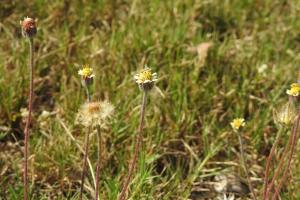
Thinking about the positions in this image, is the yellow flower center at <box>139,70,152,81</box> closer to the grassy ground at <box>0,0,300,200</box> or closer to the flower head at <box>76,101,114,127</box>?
the flower head at <box>76,101,114,127</box>

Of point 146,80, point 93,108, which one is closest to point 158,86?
point 93,108

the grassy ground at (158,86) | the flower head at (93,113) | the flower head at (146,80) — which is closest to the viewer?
the flower head at (146,80)

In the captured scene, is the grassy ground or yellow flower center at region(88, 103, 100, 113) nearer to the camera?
yellow flower center at region(88, 103, 100, 113)

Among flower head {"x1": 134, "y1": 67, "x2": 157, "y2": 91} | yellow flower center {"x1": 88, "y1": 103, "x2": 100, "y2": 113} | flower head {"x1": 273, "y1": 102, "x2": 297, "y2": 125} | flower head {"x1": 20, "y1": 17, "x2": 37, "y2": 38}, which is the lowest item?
flower head {"x1": 273, "y1": 102, "x2": 297, "y2": 125}

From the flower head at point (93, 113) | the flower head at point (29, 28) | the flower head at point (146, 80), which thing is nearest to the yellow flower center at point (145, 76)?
the flower head at point (146, 80)

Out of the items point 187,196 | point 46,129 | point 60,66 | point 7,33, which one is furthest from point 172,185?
point 7,33

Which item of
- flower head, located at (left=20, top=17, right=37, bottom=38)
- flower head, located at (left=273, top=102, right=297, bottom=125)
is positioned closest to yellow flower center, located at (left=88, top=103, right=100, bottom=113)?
flower head, located at (left=20, top=17, right=37, bottom=38)

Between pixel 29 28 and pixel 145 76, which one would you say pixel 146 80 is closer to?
pixel 145 76

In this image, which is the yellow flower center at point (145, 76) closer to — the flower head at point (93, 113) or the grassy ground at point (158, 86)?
the flower head at point (93, 113)
